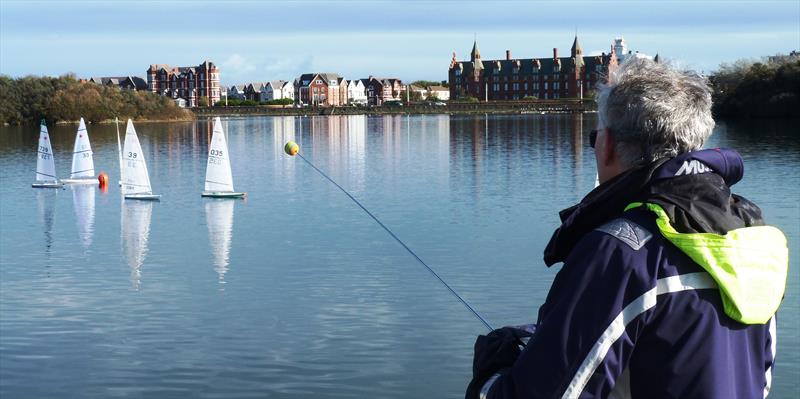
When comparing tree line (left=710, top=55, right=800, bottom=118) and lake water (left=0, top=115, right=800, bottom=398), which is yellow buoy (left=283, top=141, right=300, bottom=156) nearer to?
lake water (left=0, top=115, right=800, bottom=398)

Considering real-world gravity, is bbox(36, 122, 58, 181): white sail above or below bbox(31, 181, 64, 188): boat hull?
above

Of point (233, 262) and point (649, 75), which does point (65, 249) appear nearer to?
point (233, 262)

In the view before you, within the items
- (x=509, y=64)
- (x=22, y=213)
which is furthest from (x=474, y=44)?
(x=22, y=213)

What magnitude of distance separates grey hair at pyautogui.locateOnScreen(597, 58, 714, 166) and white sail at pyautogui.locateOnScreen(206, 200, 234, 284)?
1421cm

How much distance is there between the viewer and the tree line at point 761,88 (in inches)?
3386

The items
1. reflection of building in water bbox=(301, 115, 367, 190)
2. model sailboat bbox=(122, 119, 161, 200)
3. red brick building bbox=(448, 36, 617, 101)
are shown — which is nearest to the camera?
model sailboat bbox=(122, 119, 161, 200)

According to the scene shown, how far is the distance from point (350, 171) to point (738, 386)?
36589 millimetres

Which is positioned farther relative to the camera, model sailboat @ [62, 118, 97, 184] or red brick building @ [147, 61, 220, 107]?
red brick building @ [147, 61, 220, 107]

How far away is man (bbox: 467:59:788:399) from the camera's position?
228 cm

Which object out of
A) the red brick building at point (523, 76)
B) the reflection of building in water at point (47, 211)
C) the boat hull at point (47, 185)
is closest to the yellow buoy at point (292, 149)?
the reflection of building in water at point (47, 211)

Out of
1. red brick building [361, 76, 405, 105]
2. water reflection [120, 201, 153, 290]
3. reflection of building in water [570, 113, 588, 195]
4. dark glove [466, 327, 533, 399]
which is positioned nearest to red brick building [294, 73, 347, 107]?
red brick building [361, 76, 405, 105]

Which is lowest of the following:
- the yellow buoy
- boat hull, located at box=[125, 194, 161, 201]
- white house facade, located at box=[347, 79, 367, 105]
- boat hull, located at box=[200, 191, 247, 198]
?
boat hull, located at box=[125, 194, 161, 201]

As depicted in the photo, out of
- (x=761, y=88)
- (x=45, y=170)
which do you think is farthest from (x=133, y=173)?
(x=761, y=88)

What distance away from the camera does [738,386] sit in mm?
2439
